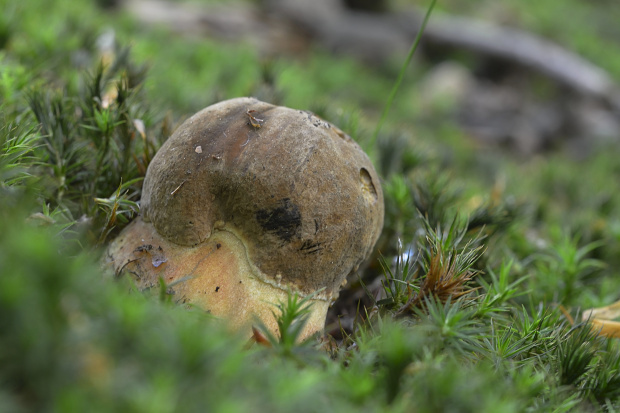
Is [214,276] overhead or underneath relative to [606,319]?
overhead

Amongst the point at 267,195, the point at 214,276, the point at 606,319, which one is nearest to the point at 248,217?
the point at 267,195

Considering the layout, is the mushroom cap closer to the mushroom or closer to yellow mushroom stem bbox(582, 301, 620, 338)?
the mushroom

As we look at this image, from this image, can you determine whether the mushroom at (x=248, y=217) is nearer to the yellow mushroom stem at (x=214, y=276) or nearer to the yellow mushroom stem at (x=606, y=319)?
the yellow mushroom stem at (x=214, y=276)

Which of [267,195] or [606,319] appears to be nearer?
[267,195]

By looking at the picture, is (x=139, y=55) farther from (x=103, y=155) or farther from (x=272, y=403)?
(x=272, y=403)

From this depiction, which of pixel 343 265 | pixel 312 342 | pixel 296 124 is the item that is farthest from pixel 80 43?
pixel 312 342

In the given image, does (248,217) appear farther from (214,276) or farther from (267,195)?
(214,276)

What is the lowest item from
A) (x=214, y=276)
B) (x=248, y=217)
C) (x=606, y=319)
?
(x=606, y=319)
